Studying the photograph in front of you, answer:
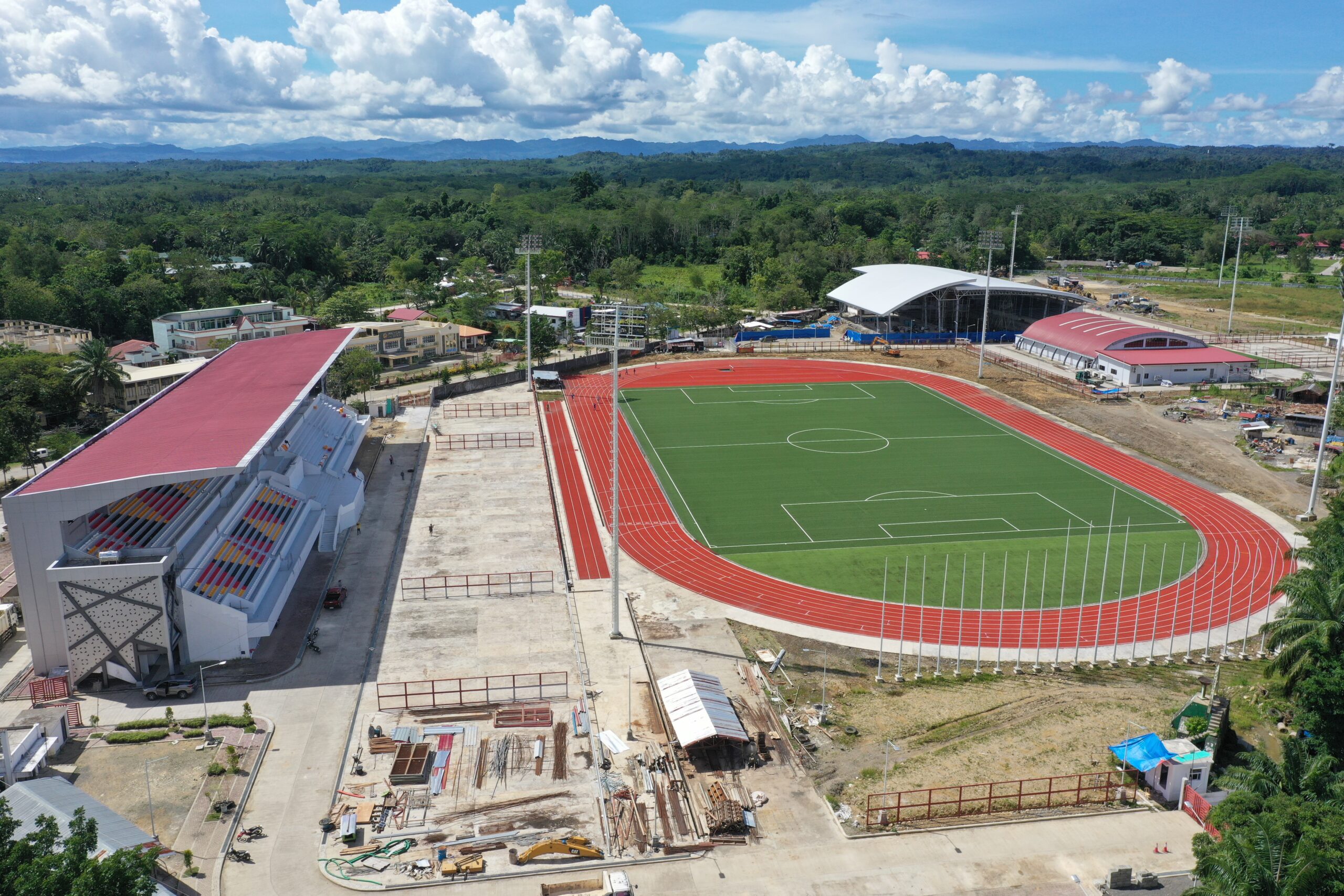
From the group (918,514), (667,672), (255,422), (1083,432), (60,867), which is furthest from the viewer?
(1083,432)

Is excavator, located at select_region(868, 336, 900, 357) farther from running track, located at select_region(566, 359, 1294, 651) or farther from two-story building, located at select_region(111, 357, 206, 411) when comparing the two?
two-story building, located at select_region(111, 357, 206, 411)

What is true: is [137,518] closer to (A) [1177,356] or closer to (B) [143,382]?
(B) [143,382]

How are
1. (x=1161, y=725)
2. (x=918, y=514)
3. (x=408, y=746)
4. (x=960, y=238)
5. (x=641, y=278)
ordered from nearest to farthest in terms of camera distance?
1. (x=408, y=746)
2. (x=1161, y=725)
3. (x=918, y=514)
4. (x=641, y=278)
5. (x=960, y=238)

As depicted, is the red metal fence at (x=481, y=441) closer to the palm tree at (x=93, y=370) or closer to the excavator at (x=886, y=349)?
the palm tree at (x=93, y=370)

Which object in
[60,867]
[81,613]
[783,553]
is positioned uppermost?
[60,867]

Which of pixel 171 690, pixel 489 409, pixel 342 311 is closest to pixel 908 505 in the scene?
pixel 489 409

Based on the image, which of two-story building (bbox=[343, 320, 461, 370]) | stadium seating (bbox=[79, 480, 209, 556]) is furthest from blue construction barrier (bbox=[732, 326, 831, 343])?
stadium seating (bbox=[79, 480, 209, 556])

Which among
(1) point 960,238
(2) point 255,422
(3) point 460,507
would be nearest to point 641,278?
(1) point 960,238

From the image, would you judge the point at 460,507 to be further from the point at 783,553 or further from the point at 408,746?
the point at 408,746
